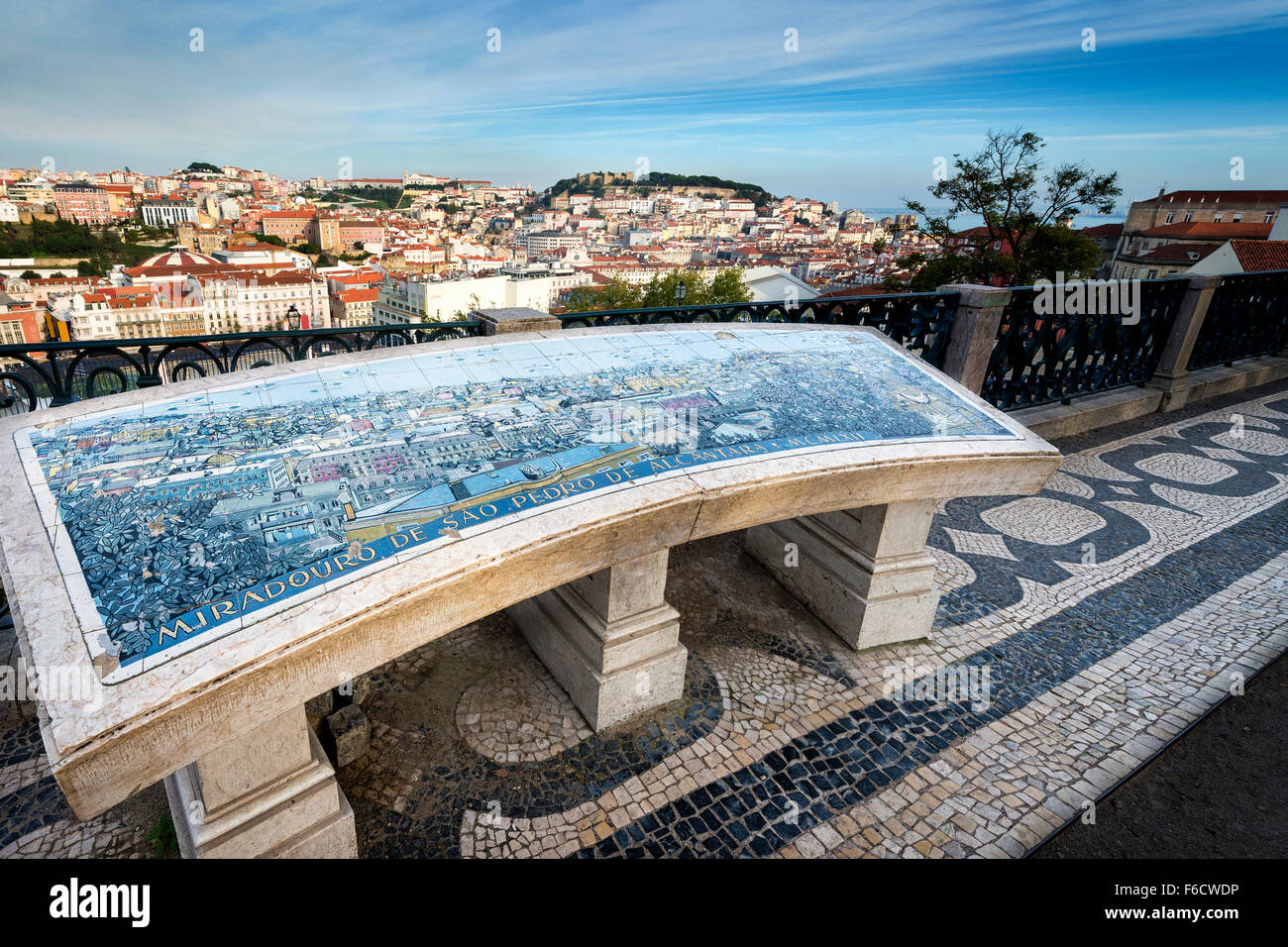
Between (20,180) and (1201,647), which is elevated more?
(20,180)

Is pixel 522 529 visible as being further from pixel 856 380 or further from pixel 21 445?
pixel 856 380

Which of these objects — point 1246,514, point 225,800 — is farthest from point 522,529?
point 1246,514

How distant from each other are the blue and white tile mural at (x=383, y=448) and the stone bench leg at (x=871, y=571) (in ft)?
2.06

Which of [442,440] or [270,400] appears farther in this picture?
[270,400]

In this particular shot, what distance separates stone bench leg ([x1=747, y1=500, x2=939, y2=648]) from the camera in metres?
3.81

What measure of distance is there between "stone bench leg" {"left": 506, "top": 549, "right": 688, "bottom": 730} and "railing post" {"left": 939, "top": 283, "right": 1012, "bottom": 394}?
4407 millimetres

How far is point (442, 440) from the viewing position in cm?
266

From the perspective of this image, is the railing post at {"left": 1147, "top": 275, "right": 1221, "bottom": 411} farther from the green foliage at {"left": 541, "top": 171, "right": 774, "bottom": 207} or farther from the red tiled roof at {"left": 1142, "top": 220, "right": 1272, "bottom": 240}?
the green foliage at {"left": 541, "top": 171, "right": 774, "bottom": 207}

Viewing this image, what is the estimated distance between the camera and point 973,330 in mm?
6148

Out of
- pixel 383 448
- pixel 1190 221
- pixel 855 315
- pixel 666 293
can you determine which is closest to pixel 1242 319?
pixel 855 315

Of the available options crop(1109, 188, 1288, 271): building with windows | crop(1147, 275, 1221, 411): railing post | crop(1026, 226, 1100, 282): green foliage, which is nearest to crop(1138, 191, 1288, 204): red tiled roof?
crop(1109, 188, 1288, 271): building with windows
